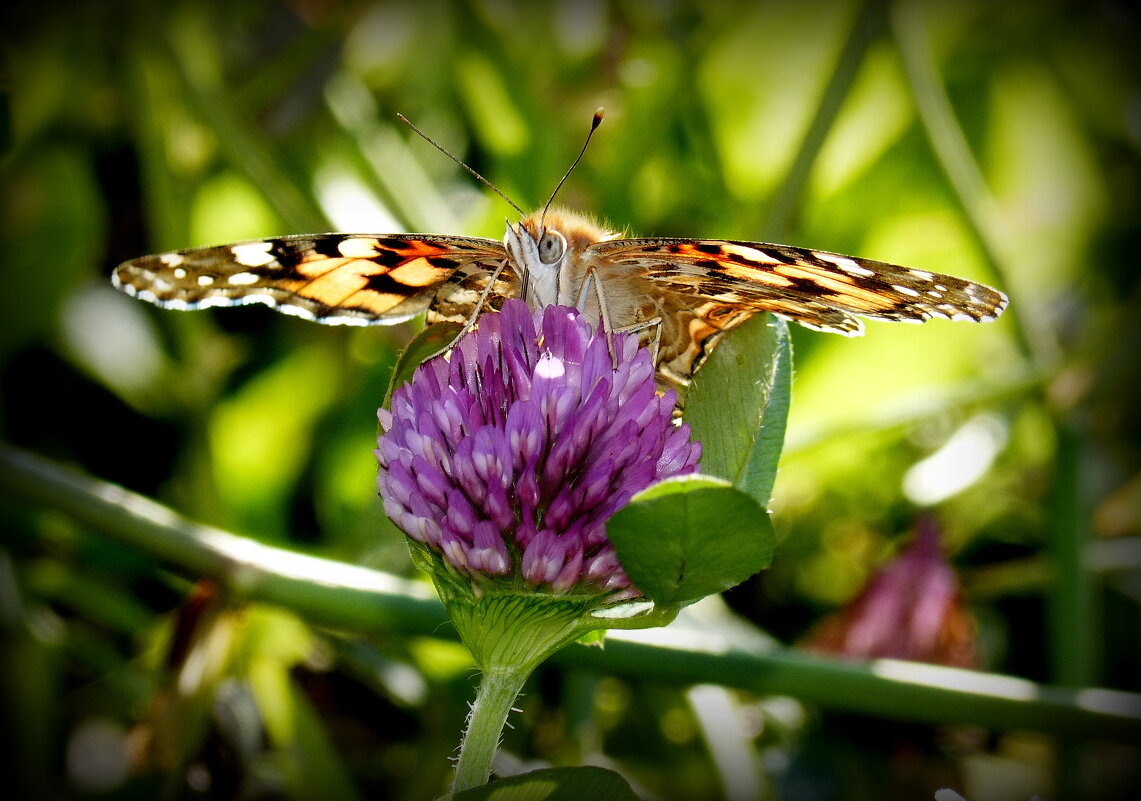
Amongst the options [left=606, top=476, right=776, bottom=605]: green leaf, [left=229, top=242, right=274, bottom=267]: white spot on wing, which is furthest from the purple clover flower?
[left=229, top=242, right=274, bottom=267]: white spot on wing

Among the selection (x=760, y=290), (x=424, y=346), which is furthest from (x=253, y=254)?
(x=760, y=290)

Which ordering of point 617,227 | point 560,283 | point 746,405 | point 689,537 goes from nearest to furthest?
point 689,537, point 746,405, point 560,283, point 617,227

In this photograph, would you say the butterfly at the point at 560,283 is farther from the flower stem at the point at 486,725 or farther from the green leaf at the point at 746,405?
the flower stem at the point at 486,725

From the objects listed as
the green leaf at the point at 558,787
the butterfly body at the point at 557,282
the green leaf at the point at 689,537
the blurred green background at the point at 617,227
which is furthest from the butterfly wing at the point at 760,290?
the blurred green background at the point at 617,227

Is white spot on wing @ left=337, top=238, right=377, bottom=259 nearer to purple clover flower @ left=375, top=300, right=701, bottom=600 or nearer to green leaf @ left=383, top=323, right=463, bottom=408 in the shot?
green leaf @ left=383, top=323, right=463, bottom=408

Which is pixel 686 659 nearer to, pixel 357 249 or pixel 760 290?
pixel 760 290

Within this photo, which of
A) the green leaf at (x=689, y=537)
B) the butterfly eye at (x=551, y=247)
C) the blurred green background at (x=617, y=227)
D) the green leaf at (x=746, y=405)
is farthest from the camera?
the blurred green background at (x=617, y=227)

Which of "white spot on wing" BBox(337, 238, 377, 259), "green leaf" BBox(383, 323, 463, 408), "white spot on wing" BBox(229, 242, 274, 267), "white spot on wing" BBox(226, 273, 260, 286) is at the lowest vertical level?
"green leaf" BBox(383, 323, 463, 408)
